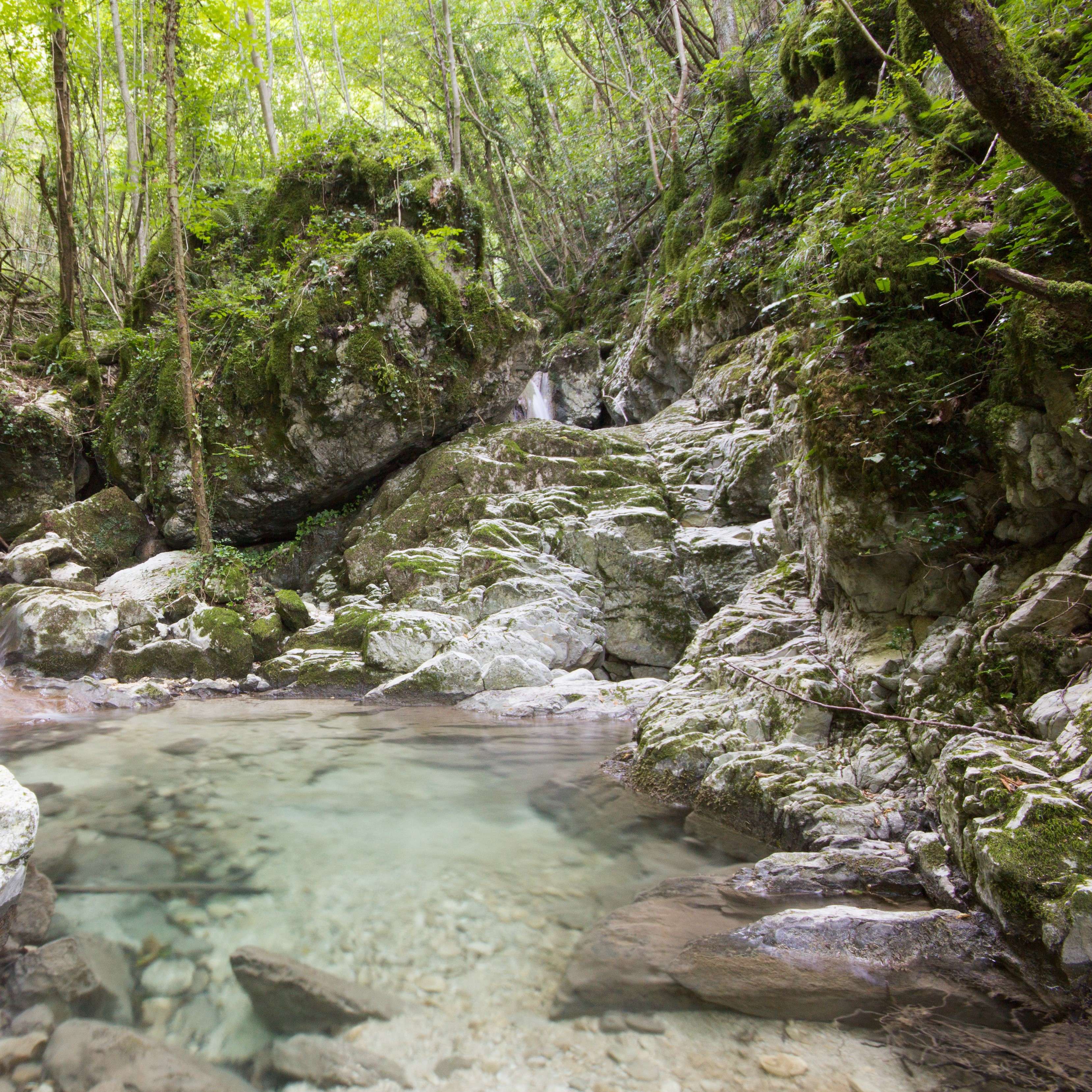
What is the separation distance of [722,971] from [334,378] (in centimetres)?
1108

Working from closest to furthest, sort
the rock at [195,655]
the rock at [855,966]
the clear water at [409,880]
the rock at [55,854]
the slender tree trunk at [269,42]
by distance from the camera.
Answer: the clear water at [409,880] → the rock at [855,966] → the rock at [55,854] → the rock at [195,655] → the slender tree trunk at [269,42]

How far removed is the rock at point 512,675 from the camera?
8.17m

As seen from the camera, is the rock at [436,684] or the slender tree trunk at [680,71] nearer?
the rock at [436,684]

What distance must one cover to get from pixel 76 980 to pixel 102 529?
11.7 meters

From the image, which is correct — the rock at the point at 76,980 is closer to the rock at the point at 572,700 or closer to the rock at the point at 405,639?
the rock at the point at 572,700

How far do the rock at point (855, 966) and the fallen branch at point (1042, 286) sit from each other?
2.64 m

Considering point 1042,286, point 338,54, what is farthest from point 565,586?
point 338,54

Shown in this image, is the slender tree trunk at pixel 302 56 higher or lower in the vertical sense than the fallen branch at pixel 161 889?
higher

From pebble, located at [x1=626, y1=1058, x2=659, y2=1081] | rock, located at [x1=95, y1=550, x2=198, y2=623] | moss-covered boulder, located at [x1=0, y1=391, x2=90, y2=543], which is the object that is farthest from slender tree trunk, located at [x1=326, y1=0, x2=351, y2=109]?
pebble, located at [x1=626, y1=1058, x2=659, y2=1081]

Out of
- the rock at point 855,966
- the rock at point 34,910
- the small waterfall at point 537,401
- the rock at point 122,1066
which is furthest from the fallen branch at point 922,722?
the small waterfall at point 537,401

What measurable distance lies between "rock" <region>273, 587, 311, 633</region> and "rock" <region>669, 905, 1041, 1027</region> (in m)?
8.38

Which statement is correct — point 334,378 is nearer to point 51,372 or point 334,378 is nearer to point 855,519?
point 51,372

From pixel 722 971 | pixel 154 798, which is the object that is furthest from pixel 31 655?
pixel 722 971

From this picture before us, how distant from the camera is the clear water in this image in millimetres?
2080
